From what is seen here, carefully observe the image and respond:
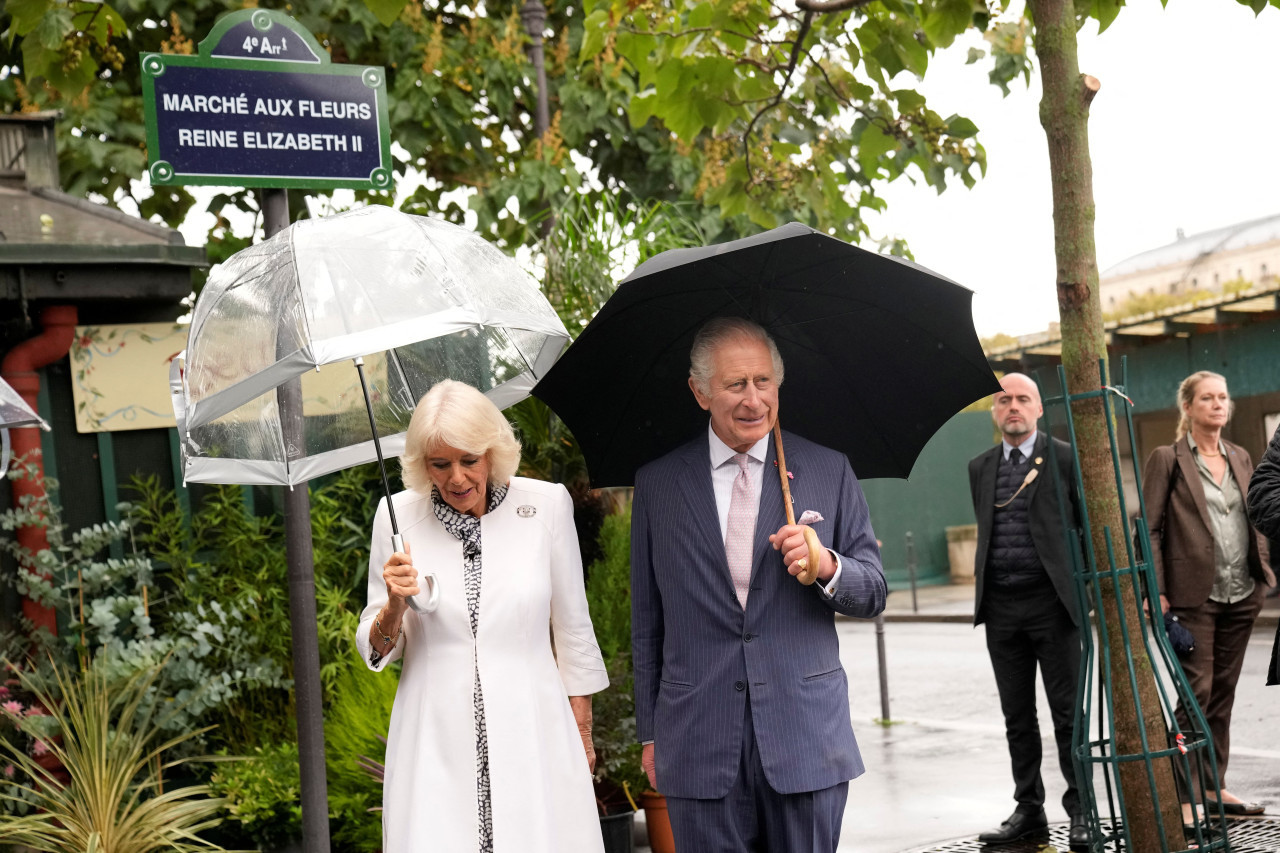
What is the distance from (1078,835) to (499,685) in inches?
139

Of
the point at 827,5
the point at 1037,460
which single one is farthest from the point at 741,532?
the point at 1037,460

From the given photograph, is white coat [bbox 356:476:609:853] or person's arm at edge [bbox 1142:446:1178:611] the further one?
person's arm at edge [bbox 1142:446:1178:611]

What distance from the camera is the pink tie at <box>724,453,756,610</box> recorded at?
337 centimetres

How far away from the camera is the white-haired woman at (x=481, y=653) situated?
3.52 meters

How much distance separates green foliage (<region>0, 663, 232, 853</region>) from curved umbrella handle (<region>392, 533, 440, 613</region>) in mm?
2799

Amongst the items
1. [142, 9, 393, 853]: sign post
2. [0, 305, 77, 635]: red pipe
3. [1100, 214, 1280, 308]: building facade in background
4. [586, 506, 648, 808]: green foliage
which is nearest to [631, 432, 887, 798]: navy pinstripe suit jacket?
[142, 9, 393, 853]: sign post

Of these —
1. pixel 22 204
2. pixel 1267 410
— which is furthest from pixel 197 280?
pixel 1267 410

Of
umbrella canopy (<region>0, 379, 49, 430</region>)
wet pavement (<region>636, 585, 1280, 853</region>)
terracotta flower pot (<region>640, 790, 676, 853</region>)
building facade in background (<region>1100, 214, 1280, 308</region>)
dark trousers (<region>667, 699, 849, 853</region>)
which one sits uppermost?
building facade in background (<region>1100, 214, 1280, 308</region>)

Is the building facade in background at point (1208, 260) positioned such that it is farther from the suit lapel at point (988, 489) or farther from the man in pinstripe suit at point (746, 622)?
the man in pinstripe suit at point (746, 622)

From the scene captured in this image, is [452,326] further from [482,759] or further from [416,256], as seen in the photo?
[482,759]

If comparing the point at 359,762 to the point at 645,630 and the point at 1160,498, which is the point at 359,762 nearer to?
the point at 645,630

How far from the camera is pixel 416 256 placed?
3561mm

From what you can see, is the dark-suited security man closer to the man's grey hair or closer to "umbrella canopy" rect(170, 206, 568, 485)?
"umbrella canopy" rect(170, 206, 568, 485)

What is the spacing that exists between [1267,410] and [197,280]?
15859 millimetres
